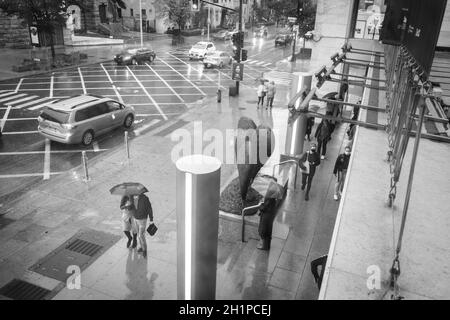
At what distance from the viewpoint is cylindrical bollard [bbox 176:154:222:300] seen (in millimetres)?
5438

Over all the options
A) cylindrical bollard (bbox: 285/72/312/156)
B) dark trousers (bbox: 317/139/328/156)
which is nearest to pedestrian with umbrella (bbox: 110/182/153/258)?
cylindrical bollard (bbox: 285/72/312/156)

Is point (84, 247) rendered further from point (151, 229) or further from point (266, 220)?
point (266, 220)

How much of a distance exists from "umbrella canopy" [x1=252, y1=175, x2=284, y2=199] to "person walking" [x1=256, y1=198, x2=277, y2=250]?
0.16 metres

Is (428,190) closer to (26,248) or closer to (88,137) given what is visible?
(26,248)

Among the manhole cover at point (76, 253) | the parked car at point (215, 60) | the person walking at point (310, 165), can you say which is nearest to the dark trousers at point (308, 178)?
the person walking at point (310, 165)

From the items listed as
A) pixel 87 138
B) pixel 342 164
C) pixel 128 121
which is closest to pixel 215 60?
pixel 128 121

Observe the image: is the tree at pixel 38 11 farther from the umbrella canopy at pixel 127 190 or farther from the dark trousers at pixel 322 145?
the umbrella canopy at pixel 127 190

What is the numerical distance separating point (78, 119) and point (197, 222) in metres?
10.6

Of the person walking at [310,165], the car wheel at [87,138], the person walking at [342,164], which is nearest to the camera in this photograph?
the person walking at [342,164]

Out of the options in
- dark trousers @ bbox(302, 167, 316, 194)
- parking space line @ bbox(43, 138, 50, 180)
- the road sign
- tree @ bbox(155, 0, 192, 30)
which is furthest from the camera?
tree @ bbox(155, 0, 192, 30)

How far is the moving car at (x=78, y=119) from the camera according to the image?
14.3 meters

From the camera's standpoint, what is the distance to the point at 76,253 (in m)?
8.48

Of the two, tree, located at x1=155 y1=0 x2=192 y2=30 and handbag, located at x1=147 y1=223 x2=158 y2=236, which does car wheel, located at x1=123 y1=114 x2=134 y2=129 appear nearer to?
handbag, located at x1=147 y1=223 x2=158 y2=236

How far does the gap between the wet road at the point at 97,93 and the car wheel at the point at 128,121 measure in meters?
0.39
